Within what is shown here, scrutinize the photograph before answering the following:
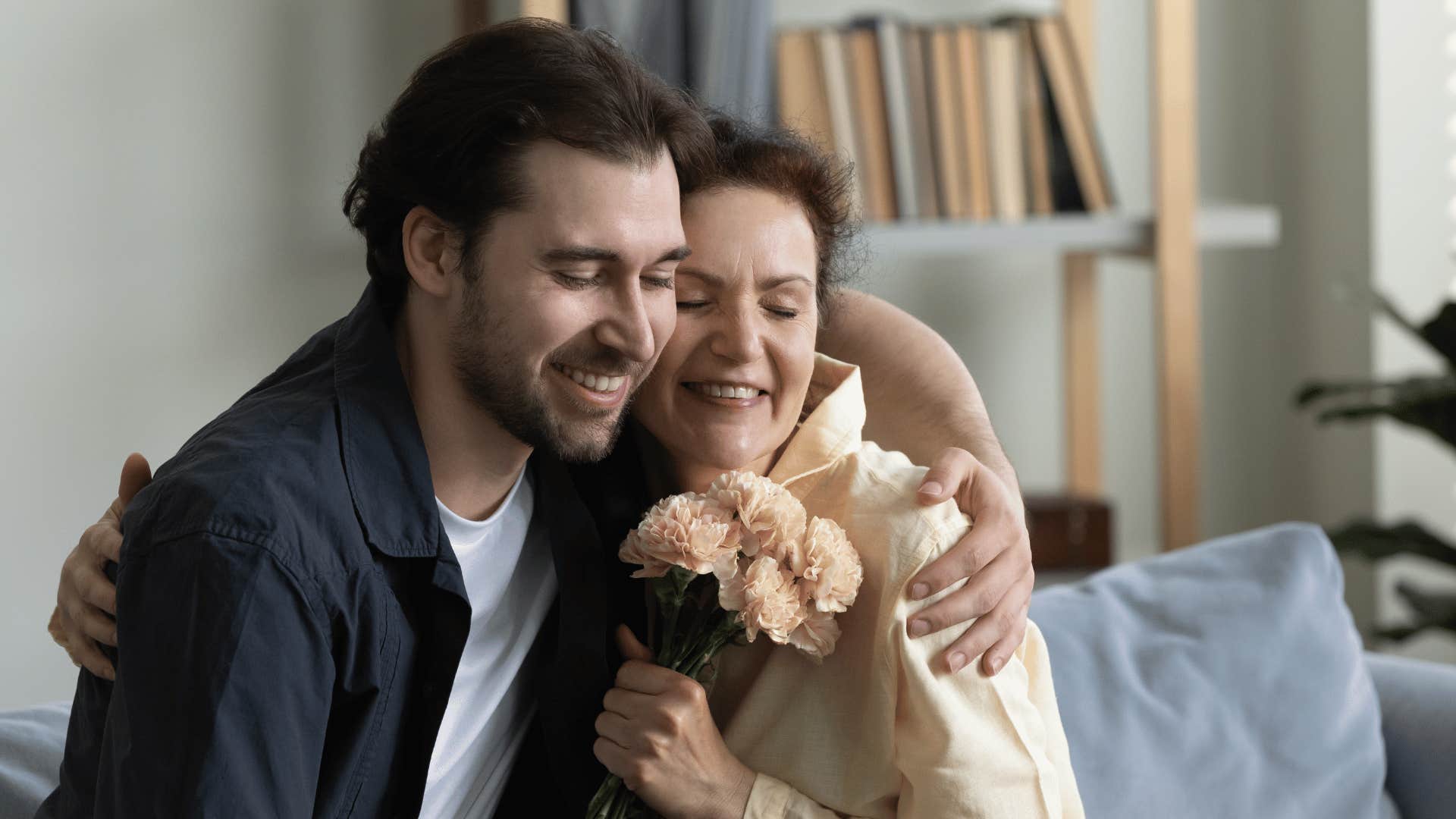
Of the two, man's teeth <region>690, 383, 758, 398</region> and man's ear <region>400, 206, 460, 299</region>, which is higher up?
man's ear <region>400, 206, 460, 299</region>

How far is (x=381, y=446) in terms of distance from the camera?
1193mm

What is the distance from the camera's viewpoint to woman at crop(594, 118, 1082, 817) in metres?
1.20

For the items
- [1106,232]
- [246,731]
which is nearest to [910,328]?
[246,731]

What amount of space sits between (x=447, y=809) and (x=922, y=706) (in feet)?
1.45

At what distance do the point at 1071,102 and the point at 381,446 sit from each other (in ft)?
6.25

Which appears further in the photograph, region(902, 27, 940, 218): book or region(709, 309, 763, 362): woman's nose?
region(902, 27, 940, 218): book

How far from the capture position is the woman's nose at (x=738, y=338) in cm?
130

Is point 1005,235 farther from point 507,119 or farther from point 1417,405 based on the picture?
point 507,119

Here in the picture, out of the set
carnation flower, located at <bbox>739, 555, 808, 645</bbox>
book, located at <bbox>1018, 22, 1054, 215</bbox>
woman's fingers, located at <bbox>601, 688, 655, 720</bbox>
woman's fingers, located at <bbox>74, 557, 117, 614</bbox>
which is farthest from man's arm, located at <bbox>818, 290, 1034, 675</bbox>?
book, located at <bbox>1018, 22, 1054, 215</bbox>

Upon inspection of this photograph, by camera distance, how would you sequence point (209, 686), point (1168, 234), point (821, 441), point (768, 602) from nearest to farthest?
point (209, 686)
point (768, 602)
point (821, 441)
point (1168, 234)

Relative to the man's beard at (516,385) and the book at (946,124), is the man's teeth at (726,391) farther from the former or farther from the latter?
the book at (946,124)

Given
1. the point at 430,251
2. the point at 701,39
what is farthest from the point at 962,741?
the point at 701,39

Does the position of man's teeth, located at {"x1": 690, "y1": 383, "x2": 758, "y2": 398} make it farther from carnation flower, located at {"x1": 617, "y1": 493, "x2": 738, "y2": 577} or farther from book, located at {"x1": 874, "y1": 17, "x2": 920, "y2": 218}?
book, located at {"x1": 874, "y1": 17, "x2": 920, "y2": 218}

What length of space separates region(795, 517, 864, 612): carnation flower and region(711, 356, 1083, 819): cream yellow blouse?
0.07m
